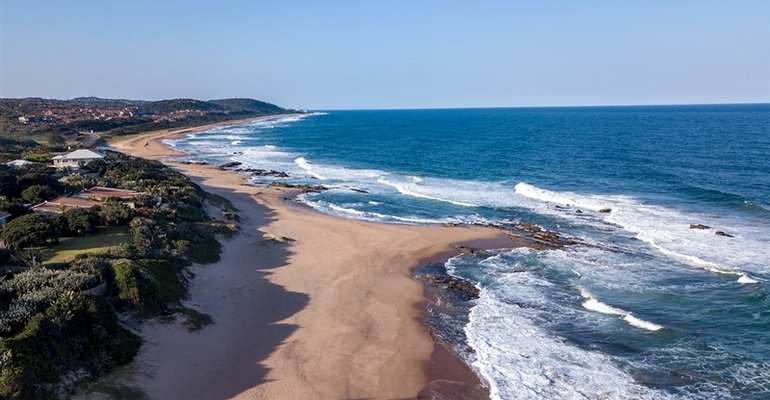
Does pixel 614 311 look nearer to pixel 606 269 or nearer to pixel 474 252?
pixel 606 269

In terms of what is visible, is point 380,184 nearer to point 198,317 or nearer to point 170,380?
point 198,317

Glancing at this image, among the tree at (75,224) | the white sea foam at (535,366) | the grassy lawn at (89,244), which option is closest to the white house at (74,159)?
the tree at (75,224)

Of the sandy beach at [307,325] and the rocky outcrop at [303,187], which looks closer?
the sandy beach at [307,325]

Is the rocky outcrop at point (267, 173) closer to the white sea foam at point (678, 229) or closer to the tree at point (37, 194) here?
the white sea foam at point (678, 229)

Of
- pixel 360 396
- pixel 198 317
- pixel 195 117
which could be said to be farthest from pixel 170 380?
pixel 195 117

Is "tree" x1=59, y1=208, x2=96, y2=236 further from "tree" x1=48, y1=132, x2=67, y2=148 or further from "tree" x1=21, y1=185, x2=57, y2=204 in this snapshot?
"tree" x1=48, y1=132, x2=67, y2=148

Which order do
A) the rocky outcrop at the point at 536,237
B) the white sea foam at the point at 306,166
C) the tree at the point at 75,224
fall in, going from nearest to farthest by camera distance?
the tree at the point at 75,224 → the rocky outcrop at the point at 536,237 → the white sea foam at the point at 306,166
